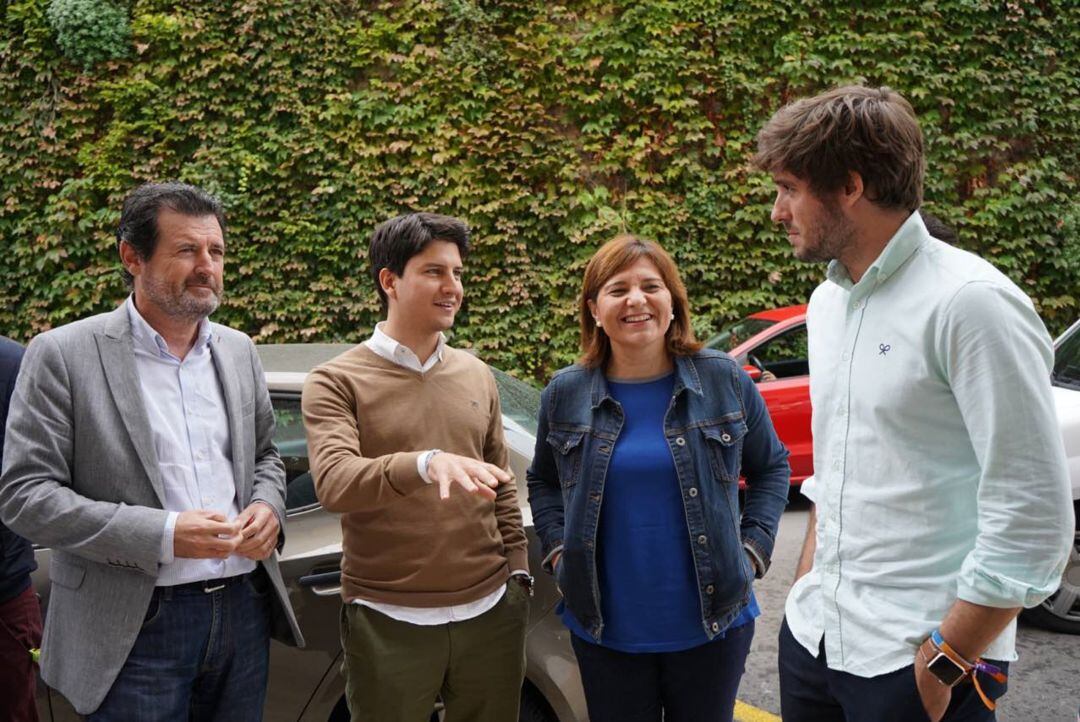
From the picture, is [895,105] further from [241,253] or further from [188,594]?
[241,253]

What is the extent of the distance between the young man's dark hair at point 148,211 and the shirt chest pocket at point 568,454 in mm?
1186

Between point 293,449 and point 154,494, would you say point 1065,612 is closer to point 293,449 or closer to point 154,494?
point 293,449

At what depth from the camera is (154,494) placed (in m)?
2.19

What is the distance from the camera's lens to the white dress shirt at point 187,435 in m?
2.25

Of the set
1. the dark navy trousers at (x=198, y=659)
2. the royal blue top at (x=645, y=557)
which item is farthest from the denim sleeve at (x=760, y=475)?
the dark navy trousers at (x=198, y=659)

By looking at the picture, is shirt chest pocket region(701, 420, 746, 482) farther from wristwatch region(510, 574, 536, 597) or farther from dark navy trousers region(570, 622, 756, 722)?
wristwatch region(510, 574, 536, 597)

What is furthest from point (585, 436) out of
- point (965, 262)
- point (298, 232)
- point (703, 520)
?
point (298, 232)

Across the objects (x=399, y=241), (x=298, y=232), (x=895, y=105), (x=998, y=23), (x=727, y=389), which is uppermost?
(x=998, y=23)

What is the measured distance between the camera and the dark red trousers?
2.46m

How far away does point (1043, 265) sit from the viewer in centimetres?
1029

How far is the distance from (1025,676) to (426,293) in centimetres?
348

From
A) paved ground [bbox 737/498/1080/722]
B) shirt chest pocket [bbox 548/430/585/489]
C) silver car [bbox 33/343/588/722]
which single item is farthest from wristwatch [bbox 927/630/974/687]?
paved ground [bbox 737/498/1080/722]

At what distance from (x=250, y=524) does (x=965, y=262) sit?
179 cm

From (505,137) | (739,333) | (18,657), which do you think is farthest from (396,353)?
(505,137)
